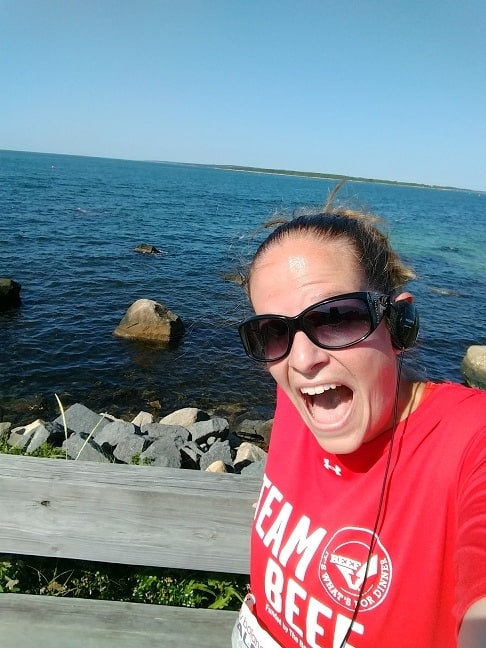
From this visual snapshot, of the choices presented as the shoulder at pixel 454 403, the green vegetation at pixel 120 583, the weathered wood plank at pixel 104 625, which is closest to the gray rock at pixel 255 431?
the green vegetation at pixel 120 583

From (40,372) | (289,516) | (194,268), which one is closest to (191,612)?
(289,516)

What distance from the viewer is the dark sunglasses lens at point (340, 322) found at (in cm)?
161

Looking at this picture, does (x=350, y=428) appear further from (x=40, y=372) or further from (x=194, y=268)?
(x=194, y=268)

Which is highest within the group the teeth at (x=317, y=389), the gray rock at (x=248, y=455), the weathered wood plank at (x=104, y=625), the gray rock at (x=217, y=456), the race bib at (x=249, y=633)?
the teeth at (x=317, y=389)

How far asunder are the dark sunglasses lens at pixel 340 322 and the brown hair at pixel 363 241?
15 cm

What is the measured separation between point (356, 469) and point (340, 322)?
0.52 metres

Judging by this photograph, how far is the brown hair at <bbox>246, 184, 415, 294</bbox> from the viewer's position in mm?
1745

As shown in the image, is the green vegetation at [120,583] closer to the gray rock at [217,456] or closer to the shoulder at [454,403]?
the shoulder at [454,403]

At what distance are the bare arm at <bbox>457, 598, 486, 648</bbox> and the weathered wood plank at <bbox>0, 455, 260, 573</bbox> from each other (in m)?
1.06

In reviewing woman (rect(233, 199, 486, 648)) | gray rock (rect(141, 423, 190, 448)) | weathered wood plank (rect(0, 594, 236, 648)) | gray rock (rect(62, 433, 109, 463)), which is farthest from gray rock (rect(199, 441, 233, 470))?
woman (rect(233, 199, 486, 648))

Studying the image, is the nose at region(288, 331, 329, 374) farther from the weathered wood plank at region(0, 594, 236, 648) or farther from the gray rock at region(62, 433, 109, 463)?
the gray rock at region(62, 433, 109, 463)

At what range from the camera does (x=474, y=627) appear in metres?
1.10

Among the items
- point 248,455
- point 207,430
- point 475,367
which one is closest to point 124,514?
point 248,455

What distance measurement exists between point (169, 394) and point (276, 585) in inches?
402
